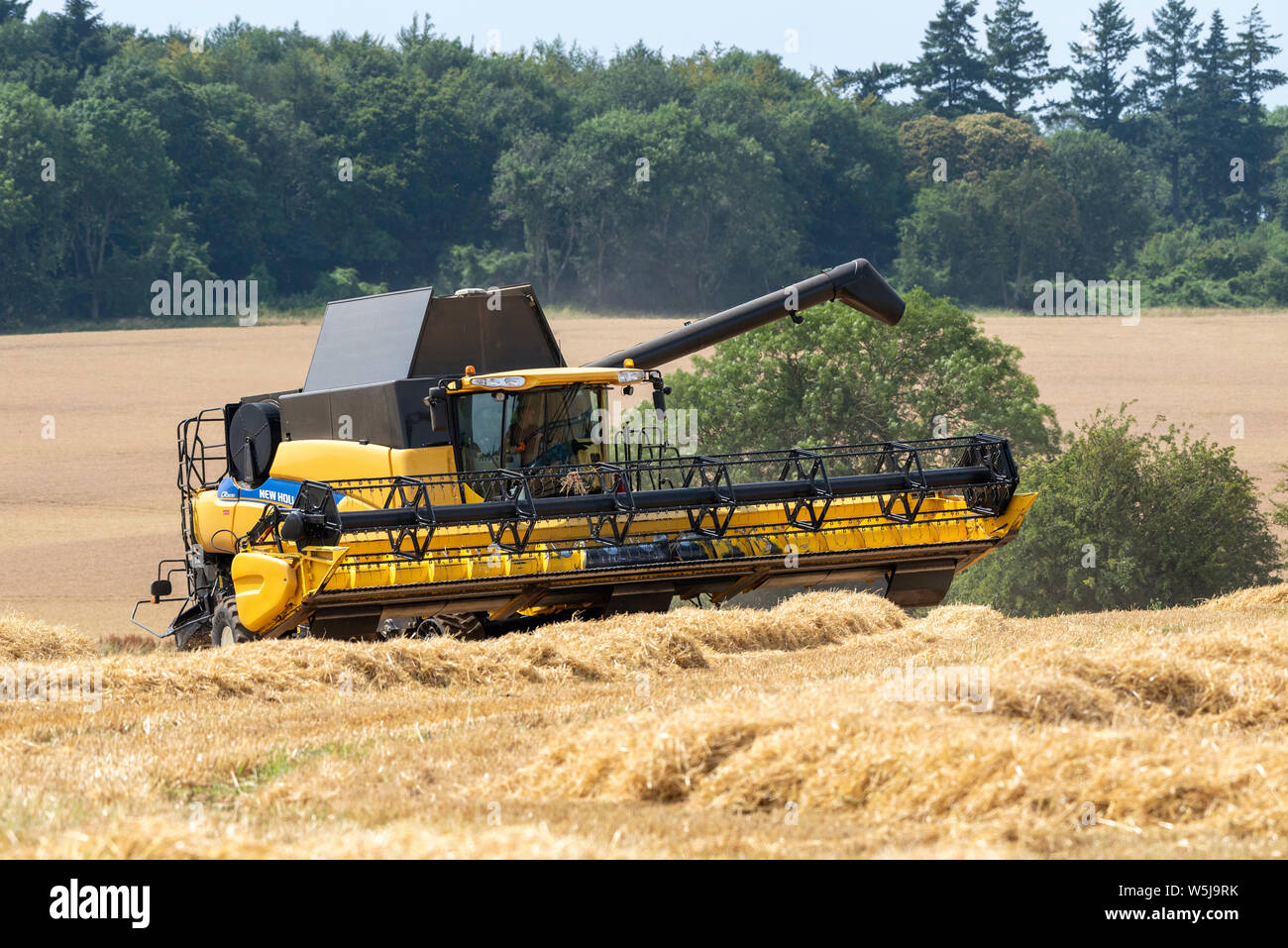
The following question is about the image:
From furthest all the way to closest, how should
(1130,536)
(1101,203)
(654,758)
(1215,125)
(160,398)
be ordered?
(1215,125) < (1101,203) < (160,398) < (1130,536) < (654,758)

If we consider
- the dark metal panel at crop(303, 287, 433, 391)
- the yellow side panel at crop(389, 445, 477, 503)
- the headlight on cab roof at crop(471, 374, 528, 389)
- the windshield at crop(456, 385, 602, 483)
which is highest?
the dark metal panel at crop(303, 287, 433, 391)

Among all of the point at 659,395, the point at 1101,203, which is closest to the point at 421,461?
the point at 659,395

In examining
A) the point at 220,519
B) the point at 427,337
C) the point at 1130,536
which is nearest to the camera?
the point at 427,337

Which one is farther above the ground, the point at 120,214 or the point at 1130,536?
the point at 120,214

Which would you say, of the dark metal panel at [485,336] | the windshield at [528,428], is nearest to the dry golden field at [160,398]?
the dark metal panel at [485,336]

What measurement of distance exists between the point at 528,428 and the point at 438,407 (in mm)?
949

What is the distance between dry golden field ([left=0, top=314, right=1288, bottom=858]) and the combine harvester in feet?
2.04

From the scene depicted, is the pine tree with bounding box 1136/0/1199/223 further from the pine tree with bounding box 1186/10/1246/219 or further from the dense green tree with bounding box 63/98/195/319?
the dense green tree with bounding box 63/98/195/319

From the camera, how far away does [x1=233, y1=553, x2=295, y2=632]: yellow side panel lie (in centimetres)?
1188

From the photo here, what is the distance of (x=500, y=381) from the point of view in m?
13.4

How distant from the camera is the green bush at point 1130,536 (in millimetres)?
30312

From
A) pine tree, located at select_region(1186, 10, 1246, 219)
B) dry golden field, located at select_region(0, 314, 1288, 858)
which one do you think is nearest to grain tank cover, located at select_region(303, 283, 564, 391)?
dry golden field, located at select_region(0, 314, 1288, 858)

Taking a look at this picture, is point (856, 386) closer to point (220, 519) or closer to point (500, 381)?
point (220, 519)
